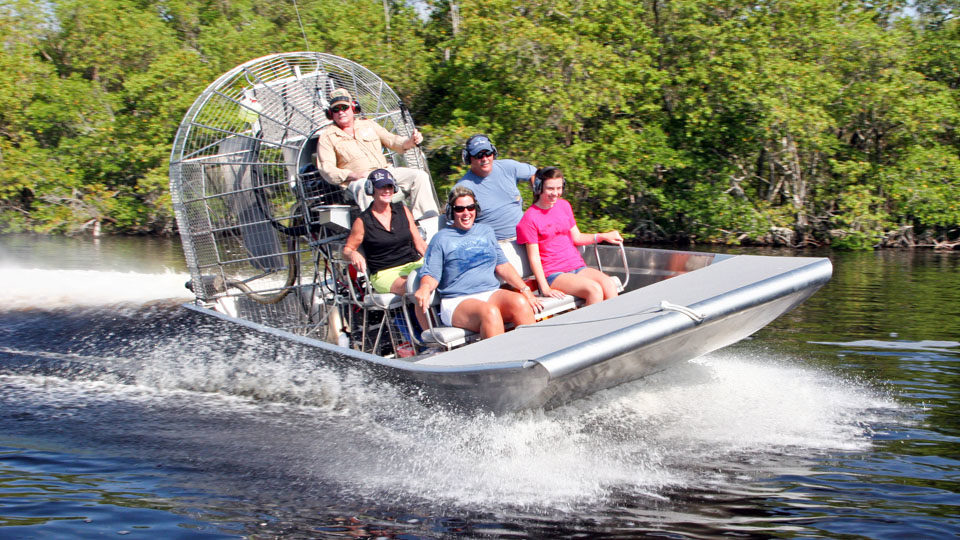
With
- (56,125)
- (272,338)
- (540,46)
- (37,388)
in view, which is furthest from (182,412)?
(56,125)

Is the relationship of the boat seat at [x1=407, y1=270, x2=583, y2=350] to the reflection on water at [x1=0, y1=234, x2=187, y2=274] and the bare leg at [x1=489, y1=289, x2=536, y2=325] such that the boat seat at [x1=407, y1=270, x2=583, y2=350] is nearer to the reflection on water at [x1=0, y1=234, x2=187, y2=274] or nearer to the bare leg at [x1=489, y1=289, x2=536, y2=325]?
the bare leg at [x1=489, y1=289, x2=536, y2=325]

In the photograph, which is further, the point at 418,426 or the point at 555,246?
the point at 555,246

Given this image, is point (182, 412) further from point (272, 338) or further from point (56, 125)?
point (56, 125)

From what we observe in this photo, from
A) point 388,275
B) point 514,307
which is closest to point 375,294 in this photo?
point 388,275

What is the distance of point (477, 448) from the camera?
16.9 ft

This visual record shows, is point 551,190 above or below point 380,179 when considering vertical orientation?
below

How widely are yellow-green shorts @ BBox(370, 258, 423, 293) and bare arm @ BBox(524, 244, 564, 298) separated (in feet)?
2.75

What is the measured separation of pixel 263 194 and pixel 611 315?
3951 mm

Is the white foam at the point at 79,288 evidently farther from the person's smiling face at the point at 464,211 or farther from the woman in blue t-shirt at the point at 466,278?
the person's smiling face at the point at 464,211

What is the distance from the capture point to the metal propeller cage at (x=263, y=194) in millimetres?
7691

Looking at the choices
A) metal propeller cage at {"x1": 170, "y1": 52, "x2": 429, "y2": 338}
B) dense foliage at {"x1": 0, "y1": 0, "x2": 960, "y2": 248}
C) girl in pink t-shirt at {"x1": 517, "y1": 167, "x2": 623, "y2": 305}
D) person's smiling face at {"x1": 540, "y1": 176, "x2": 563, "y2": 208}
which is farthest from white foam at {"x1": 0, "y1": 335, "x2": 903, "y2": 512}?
dense foliage at {"x1": 0, "y1": 0, "x2": 960, "y2": 248}

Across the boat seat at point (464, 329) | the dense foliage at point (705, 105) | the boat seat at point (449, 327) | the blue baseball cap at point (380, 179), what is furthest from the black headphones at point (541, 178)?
the dense foliage at point (705, 105)

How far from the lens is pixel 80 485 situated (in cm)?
488

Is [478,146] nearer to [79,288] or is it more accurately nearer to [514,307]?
[514,307]
